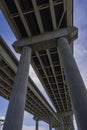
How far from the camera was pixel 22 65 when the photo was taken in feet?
41.0

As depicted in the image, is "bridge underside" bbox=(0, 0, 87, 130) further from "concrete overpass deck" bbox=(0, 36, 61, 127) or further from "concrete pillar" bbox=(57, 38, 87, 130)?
"concrete overpass deck" bbox=(0, 36, 61, 127)

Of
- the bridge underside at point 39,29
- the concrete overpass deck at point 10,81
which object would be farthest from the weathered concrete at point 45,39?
the concrete overpass deck at point 10,81

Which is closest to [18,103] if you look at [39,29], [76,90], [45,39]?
[76,90]

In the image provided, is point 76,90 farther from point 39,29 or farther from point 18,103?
point 39,29

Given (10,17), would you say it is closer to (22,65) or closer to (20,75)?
(22,65)

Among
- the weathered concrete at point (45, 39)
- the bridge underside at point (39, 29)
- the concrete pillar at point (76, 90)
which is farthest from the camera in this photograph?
the weathered concrete at point (45, 39)

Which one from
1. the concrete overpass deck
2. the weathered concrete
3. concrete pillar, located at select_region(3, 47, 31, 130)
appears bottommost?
concrete pillar, located at select_region(3, 47, 31, 130)

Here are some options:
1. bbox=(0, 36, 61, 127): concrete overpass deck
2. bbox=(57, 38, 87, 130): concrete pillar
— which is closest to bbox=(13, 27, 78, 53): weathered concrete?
bbox=(0, 36, 61, 127): concrete overpass deck

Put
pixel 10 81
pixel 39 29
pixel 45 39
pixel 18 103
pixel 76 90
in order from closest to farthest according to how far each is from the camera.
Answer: pixel 76 90 < pixel 18 103 < pixel 45 39 < pixel 39 29 < pixel 10 81

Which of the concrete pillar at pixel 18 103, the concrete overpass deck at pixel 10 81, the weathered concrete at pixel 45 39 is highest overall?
the concrete overpass deck at pixel 10 81

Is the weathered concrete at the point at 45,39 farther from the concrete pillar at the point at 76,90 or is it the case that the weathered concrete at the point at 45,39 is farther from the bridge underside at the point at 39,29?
the concrete pillar at the point at 76,90

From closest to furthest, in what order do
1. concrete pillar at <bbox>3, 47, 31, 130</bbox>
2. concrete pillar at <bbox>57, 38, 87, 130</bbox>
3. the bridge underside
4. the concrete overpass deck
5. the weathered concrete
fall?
1. concrete pillar at <bbox>57, 38, 87, 130</bbox>
2. concrete pillar at <bbox>3, 47, 31, 130</bbox>
3. the bridge underside
4. the weathered concrete
5. the concrete overpass deck

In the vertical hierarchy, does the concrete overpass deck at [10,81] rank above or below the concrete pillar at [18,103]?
above

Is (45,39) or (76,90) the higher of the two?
(45,39)
